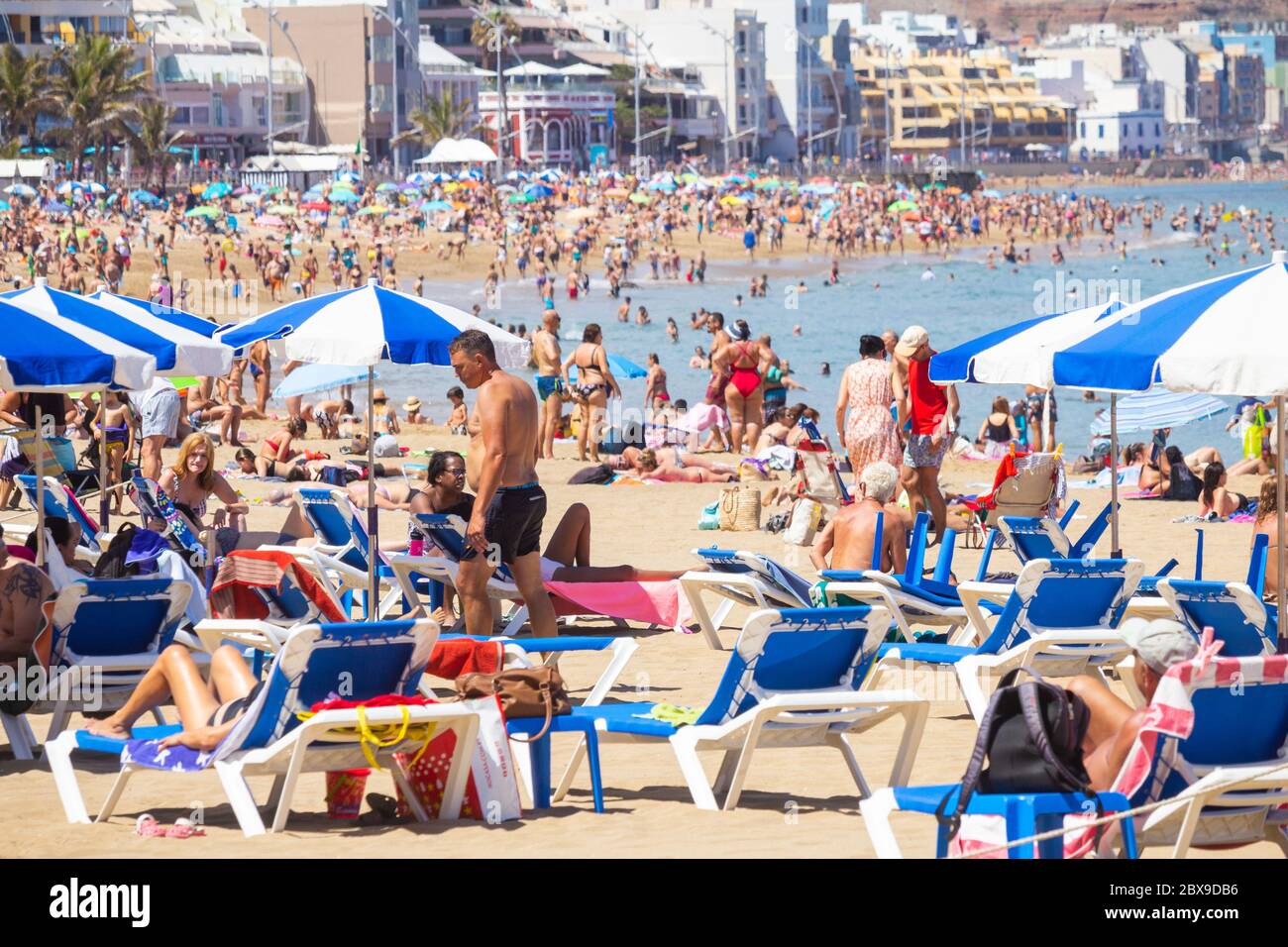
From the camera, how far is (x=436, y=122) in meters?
84.1

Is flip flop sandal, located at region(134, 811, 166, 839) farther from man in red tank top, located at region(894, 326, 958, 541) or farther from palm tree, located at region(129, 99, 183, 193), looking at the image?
palm tree, located at region(129, 99, 183, 193)

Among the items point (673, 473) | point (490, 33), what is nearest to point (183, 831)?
point (673, 473)

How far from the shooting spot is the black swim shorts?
24.5ft

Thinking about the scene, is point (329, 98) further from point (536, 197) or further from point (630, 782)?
point (630, 782)

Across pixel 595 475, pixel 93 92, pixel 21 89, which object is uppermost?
pixel 21 89

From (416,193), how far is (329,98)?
72.7 ft

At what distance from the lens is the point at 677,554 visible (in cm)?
1147

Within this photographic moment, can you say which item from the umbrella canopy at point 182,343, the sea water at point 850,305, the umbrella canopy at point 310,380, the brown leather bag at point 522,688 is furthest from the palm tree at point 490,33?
the brown leather bag at point 522,688

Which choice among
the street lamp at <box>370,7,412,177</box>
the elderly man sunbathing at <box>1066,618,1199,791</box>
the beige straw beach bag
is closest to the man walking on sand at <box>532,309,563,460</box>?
the beige straw beach bag

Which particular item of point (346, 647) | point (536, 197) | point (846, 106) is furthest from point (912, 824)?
point (846, 106)

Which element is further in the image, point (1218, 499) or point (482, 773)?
point (1218, 499)

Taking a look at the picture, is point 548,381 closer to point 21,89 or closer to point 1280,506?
point 1280,506

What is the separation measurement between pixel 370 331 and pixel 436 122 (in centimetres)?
7809
